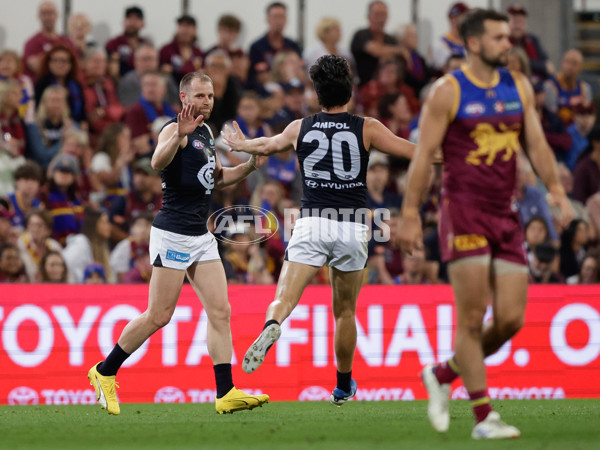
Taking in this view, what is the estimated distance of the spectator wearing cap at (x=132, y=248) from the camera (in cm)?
1239

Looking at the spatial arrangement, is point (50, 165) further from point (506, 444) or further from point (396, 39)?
point (506, 444)

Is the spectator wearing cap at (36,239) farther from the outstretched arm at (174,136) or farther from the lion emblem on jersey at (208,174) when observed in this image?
the outstretched arm at (174,136)

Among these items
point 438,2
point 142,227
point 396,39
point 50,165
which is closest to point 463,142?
point 142,227

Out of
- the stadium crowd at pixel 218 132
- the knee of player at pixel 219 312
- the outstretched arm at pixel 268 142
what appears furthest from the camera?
the stadium crowd at pixel 218 132

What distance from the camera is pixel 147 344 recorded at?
440 inches

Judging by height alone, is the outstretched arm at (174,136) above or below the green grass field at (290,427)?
above

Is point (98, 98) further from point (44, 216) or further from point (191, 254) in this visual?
point (191, 254)

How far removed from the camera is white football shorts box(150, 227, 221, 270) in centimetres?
851

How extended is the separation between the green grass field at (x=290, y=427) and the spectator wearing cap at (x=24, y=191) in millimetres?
3783

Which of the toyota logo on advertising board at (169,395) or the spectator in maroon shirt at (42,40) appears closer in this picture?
the toyota logo on advertising board at (169,395)

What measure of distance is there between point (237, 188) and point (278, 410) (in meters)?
4.61

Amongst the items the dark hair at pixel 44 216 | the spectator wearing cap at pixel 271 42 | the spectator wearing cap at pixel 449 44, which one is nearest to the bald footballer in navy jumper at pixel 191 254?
the dark hair at pixel 44 216

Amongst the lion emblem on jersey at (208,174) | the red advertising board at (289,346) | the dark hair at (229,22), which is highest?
the dark hair at (229,22)

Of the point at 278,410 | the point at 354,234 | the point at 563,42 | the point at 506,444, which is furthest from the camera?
the point at 563,42
